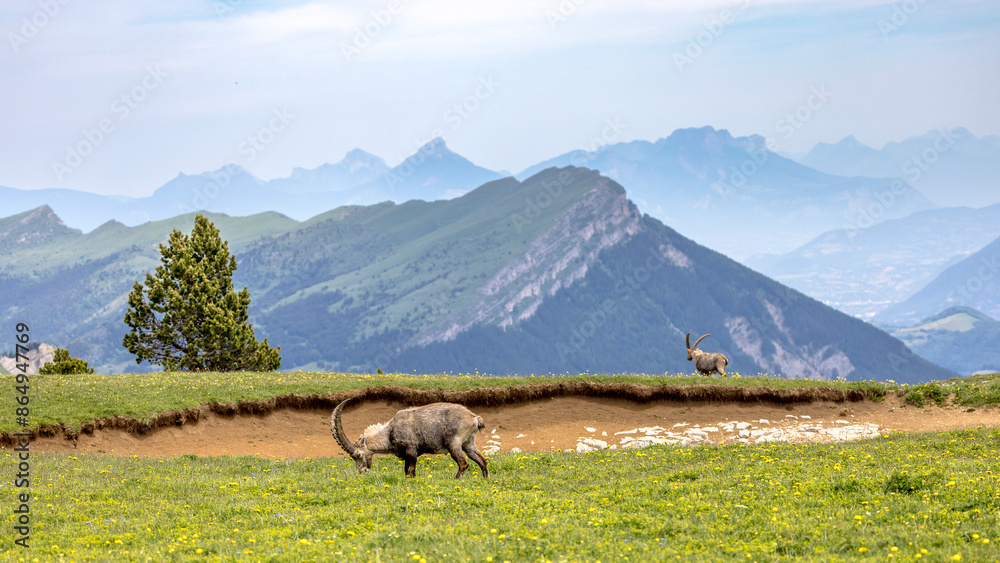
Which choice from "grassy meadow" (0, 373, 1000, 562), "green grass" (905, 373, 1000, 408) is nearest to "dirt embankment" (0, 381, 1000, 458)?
"green grass" (905, 373, 1000, 408)

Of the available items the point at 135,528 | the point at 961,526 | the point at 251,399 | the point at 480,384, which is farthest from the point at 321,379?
the point at 961,526

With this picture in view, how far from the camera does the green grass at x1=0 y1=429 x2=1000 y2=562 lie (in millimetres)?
14359

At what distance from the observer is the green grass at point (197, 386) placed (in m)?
32.3

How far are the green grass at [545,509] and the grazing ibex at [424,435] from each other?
0.79 meters

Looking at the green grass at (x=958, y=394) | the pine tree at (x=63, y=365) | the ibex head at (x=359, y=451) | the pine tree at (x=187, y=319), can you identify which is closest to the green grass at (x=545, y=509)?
the ibex head at (x=359, y=451)

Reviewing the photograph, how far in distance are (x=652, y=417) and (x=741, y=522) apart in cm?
2262

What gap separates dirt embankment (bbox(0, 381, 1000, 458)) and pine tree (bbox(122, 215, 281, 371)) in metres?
23.1

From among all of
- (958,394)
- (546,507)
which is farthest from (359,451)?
(958,394)

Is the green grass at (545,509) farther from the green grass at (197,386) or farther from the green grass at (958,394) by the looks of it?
the green grass at (958,394)

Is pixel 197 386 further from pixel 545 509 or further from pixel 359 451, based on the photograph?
pixel 545 509

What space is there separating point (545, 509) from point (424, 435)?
5.16 m

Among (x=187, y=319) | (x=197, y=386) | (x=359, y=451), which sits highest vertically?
(x=187, y=319)

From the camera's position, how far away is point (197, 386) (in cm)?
3656

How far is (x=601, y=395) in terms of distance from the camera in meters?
40.0
